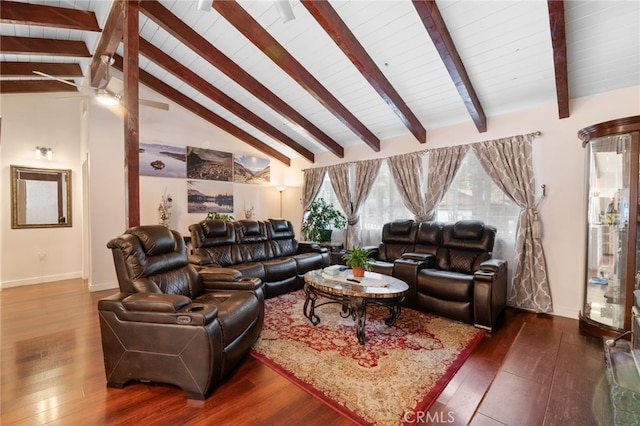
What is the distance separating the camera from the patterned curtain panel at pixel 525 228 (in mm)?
3541

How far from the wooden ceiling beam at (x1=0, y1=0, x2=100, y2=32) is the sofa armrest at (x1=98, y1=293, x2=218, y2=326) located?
11.0 ft

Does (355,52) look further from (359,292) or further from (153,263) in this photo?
(153,263)

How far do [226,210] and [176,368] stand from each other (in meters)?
4.53

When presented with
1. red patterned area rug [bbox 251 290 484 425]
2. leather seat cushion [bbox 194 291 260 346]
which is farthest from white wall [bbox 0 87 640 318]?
leather seat cushion [bbox 194 291 260 346]

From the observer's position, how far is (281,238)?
4898mm

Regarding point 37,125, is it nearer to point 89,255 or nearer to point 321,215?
point 89,255

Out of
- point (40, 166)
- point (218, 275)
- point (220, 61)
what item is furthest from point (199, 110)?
point (218, 275)

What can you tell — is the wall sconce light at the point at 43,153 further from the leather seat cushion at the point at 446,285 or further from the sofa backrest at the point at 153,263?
the leather seat cushion at the point at 446,285

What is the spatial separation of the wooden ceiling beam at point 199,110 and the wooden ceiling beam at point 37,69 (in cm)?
76

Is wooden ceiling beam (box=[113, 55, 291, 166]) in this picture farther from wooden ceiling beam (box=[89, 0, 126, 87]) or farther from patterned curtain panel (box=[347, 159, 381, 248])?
patterned curtain panel (box=[347, 159, 381, 248])

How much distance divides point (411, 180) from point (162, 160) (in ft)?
14.9

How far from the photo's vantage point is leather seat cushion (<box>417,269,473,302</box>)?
3.13 meters

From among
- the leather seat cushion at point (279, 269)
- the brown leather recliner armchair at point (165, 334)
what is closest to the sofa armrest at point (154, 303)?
the brown leather recliner armchair at point (165, 334)

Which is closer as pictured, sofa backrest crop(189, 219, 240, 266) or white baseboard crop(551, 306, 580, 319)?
white baseboard crop(551, 306, 580, 319)
